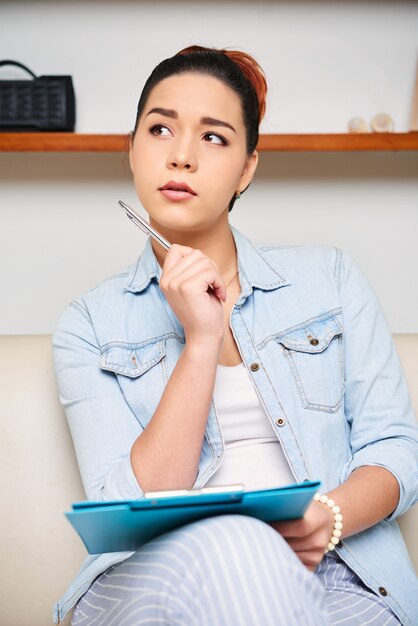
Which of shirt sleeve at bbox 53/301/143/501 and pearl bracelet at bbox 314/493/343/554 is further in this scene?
shirt sleeve at bbox 53/301/143/501

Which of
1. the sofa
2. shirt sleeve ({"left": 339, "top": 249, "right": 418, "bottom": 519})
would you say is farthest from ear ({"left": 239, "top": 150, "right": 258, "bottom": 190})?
the sofa

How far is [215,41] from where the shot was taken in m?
2.01

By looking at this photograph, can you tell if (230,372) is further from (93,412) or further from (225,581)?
(225,581)

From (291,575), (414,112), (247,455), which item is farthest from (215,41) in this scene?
(291,575)

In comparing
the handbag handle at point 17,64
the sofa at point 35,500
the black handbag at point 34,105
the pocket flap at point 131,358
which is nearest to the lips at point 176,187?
the pocket flap at point 131,358

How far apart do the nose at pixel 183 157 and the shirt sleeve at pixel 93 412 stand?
31 centimetres

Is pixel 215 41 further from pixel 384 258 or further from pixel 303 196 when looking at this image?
pixel 384 258

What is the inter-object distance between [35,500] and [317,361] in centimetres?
56

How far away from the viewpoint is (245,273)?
1418 mm

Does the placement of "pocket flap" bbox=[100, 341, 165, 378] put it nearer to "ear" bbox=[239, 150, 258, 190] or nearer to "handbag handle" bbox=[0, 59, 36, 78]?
"ear" bbox=[239, 150, 258, 190]

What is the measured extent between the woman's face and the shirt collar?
0.09 meters

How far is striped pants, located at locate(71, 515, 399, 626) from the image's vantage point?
2.67 ft

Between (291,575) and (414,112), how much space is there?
4.71 ft

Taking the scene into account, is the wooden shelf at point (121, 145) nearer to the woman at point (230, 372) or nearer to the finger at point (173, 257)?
the woman at point (230, 372)
